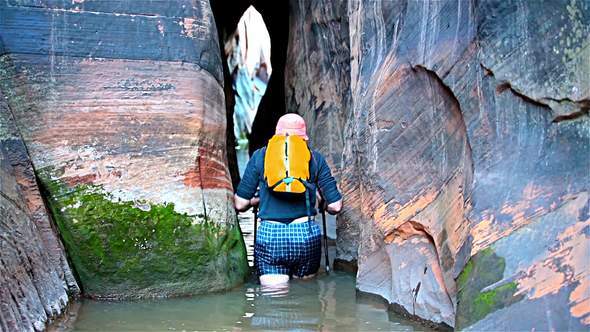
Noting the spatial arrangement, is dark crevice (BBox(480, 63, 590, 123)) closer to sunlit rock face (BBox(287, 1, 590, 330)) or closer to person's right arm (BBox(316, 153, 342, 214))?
sunlit rock face (BBox(287, 1, 590, 330))

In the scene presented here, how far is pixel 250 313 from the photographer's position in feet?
18.9

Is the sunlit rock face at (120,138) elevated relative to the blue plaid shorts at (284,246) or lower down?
elevated

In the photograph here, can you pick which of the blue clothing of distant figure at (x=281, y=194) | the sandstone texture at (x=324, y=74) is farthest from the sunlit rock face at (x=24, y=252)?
the sandstone texture at (x=324, y=74)

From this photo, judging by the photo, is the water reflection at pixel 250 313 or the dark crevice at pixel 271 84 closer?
the water reflection at pixel 250 313

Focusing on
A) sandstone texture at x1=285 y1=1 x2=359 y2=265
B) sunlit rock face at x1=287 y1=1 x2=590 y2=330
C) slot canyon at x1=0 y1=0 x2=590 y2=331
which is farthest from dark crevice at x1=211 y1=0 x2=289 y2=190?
sunlit rock face at x1=287 y1=1 x2=590 y2=330

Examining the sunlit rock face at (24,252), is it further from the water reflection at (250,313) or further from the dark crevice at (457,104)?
the dark crevice at (457,104)

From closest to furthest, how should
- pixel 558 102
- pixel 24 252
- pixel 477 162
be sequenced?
pixel 558 102 < pixel 477 162 < pixel 24 252

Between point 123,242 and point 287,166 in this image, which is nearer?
point 123,242

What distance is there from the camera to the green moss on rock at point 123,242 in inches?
239

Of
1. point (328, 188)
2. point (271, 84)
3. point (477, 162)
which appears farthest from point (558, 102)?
point (271, 84)

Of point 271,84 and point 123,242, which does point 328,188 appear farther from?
point 271,84

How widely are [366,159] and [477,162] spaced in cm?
154

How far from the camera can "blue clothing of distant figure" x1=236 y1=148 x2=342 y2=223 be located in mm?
6754

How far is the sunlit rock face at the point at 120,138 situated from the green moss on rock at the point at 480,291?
2095 mm
